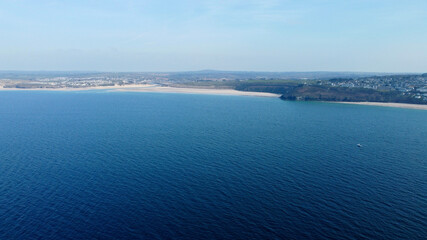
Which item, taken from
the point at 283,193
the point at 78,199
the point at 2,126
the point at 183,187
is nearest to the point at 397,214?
the point at 283,193

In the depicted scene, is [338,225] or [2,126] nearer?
[338,225]

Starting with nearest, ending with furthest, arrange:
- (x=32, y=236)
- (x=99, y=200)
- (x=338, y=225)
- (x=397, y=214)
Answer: (x=32, y=236) < (x=338, y=225) < (x=397, y=214) < (x=99, y=200)

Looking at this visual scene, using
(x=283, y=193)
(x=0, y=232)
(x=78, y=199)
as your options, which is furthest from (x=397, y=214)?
(x=0, y=232)

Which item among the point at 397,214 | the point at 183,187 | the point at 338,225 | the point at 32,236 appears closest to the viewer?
the point at 32,236

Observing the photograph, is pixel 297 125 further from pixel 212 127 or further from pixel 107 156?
pixel 107 156

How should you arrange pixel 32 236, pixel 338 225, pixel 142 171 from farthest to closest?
pixel 142 171
pixel 338 225
pixel 32 236

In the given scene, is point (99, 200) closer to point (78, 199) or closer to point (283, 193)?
point (78, 199)
